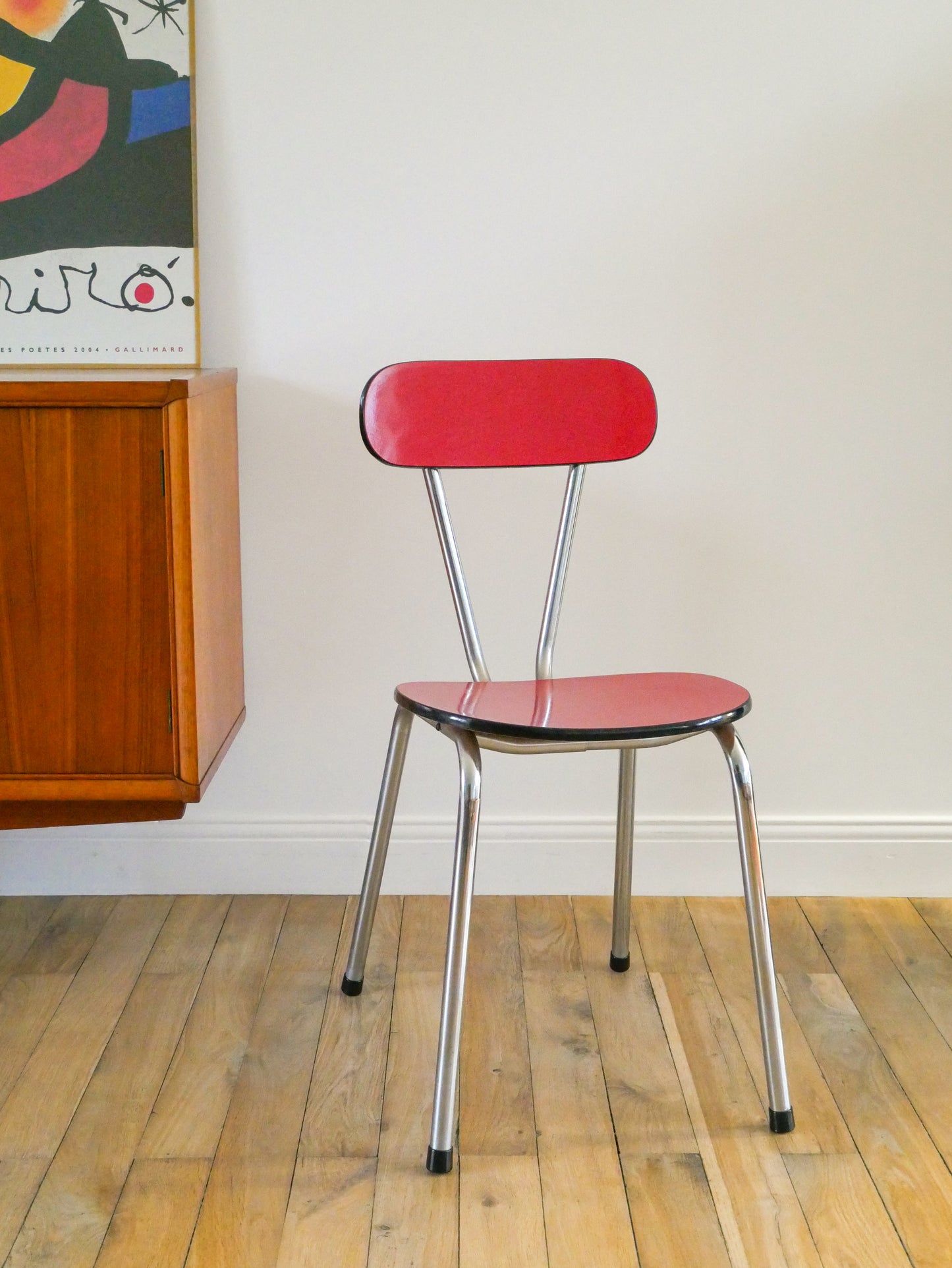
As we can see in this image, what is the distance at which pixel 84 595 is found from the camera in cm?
145

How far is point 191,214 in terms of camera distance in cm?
170

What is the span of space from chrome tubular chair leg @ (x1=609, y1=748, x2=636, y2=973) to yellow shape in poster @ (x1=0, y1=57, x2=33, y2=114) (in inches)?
48.5

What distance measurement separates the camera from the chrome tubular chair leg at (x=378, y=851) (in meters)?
1.46

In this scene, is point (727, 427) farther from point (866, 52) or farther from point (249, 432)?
point (249, 432)

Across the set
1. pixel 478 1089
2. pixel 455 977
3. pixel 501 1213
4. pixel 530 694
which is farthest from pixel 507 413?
pixel 501 1213

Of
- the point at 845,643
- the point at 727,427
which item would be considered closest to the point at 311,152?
the point at 727,427

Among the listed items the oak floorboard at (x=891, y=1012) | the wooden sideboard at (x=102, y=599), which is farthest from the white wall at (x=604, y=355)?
the wooden sideboard at (x=102, y=599)

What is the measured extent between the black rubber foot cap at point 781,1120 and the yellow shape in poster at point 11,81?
163cm

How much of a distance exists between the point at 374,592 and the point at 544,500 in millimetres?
297

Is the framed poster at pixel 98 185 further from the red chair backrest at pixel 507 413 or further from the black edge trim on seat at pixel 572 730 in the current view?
the black edge trim on seat at pixel 572 730

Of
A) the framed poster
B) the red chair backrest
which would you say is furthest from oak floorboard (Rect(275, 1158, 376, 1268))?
the framed poster

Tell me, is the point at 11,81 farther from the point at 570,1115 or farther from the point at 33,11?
the point at 570,1115

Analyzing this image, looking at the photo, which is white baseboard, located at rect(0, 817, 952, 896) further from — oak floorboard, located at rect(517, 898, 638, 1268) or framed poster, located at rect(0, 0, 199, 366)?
framed poster, located at rect(0, 0, 199, 366)

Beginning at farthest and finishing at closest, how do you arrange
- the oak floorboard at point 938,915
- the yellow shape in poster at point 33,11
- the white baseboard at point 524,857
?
1. the white baseboard at point 524,857
2. the oak floorboard at point 938,915
3. the yellow shape in poster at point 33,11
